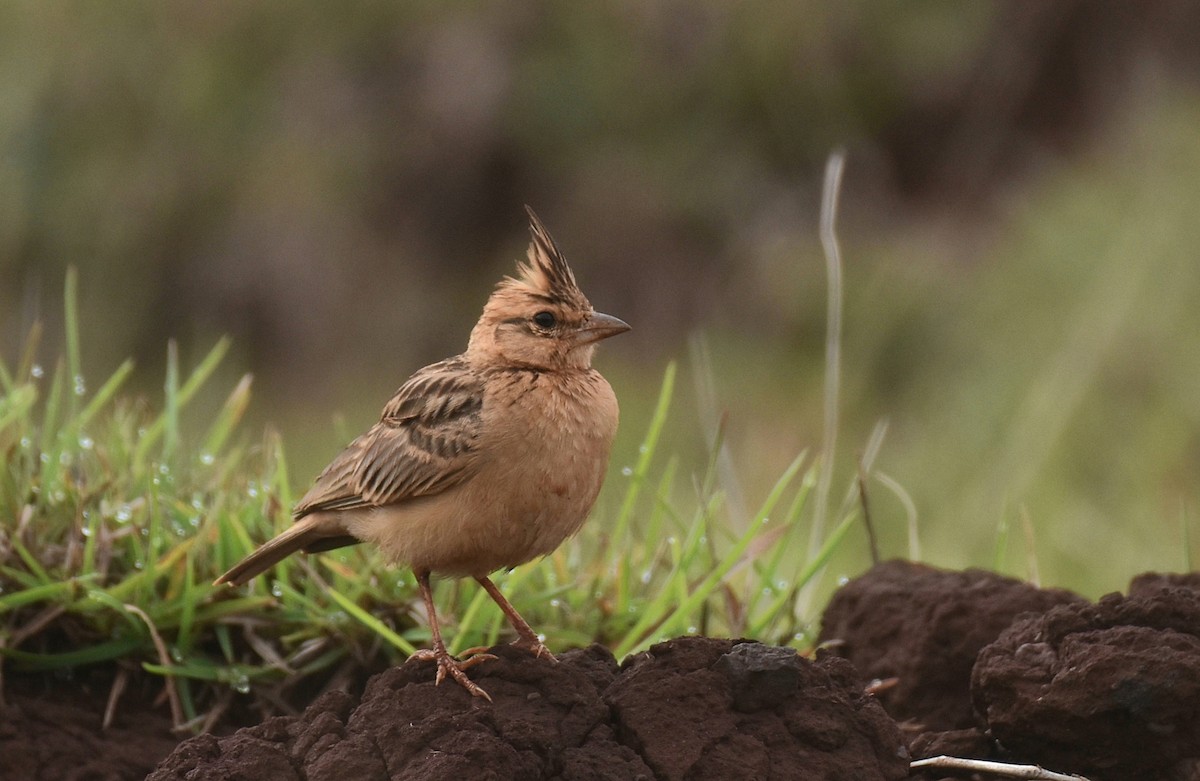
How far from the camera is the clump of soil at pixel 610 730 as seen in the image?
129 inches

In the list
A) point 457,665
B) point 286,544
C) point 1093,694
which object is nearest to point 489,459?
point 457,665

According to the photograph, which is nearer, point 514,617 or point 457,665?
point 457,665

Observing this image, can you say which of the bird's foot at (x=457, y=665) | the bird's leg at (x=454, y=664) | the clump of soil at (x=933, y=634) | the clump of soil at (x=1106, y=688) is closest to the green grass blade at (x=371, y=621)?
the bird's leg at (x=454, y=664)

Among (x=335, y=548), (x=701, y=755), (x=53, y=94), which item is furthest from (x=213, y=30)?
(x=701, y=755)

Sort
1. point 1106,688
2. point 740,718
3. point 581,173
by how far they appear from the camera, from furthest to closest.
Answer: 1. point 581,173
2. point 740,718
3. point 1106,688

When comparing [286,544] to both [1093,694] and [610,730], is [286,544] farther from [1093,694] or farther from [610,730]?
[1093,694]

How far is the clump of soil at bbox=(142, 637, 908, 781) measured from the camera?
329 centimetres

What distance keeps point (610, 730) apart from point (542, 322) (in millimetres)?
1398

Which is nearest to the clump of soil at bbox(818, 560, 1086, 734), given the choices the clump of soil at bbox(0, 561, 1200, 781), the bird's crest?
the clump of soil at bbox(0, 561, 1200, 781)

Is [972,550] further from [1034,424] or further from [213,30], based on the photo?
[213,30]

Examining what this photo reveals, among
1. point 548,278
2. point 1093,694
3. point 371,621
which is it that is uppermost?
point 548,278

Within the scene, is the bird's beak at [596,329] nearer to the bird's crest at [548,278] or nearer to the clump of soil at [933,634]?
the bird's crest at [548,278]

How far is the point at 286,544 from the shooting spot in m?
4.50

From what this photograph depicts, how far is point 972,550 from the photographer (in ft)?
24.5
